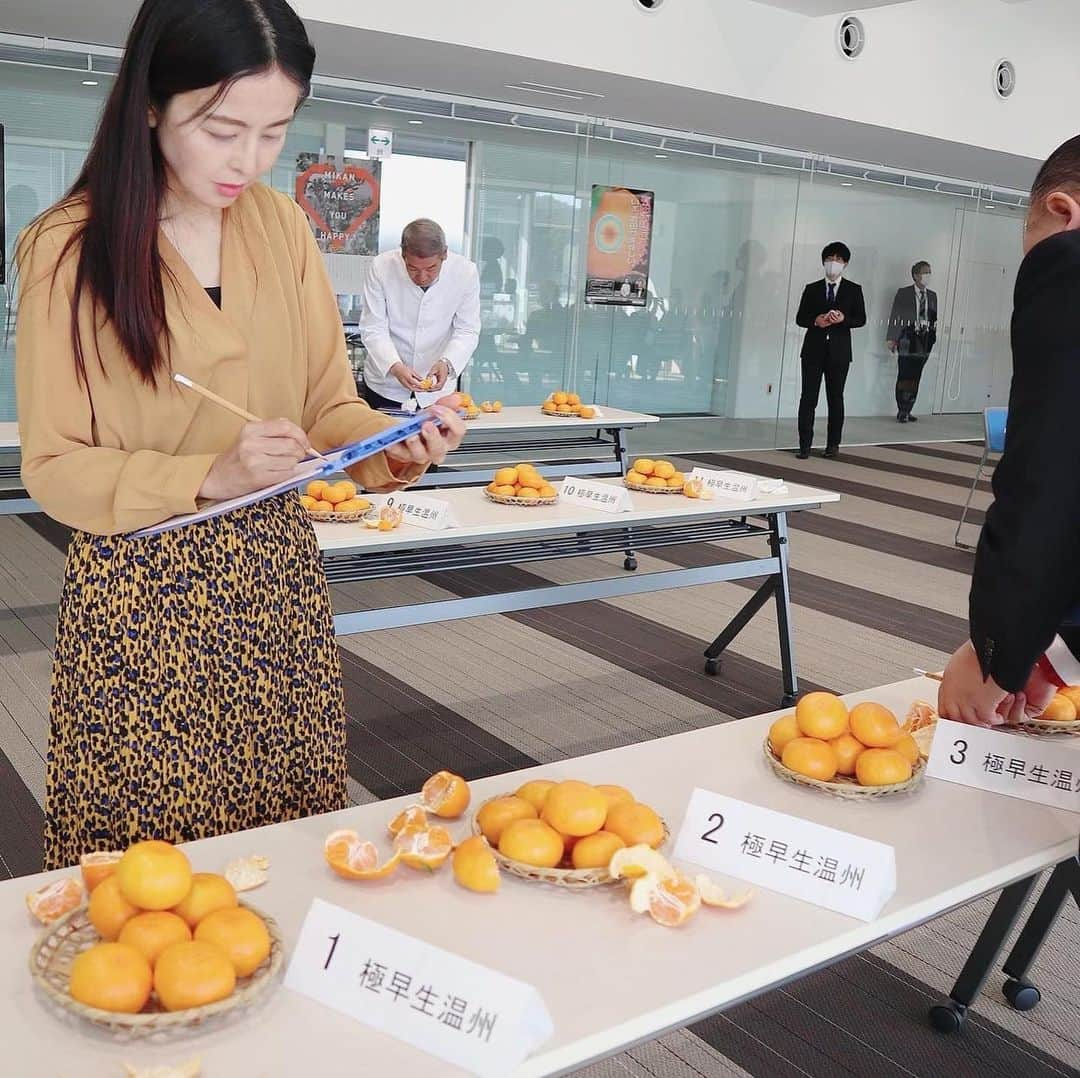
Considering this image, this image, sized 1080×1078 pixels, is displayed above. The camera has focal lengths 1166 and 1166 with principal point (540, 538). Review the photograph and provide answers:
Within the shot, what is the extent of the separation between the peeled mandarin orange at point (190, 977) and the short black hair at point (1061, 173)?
1.14m

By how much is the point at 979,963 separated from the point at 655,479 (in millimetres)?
1998

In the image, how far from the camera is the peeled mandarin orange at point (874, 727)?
1530 mm

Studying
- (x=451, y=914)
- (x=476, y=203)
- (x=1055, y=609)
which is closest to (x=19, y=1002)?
(x=451, y=914)

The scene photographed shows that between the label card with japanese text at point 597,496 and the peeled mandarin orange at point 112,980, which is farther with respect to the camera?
the label card with japanese text at point 597,496

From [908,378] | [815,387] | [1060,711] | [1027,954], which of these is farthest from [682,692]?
[908,378]

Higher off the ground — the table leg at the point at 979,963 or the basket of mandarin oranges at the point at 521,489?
the basket of mandarin oranges at the point at 521,489

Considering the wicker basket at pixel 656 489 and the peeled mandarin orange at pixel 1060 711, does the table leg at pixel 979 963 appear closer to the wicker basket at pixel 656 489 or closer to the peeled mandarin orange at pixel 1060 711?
the peeled mandarin orange at pixel 1060 711

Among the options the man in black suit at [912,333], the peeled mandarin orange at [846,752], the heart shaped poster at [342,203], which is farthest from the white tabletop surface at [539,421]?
the man in black suit at [912,333]

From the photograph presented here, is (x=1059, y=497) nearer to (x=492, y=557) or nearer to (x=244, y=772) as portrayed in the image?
(x=244, y=772)

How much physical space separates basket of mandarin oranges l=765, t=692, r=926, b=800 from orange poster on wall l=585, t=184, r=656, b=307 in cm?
765

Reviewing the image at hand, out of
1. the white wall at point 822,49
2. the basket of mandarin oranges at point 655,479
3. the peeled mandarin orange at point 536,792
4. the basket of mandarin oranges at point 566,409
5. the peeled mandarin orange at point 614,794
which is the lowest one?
the peeled mandarin orange at point 536,792

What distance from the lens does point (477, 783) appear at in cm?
151

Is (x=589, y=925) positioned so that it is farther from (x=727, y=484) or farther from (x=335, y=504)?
(x=727, y=484)

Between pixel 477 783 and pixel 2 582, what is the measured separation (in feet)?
13.9
